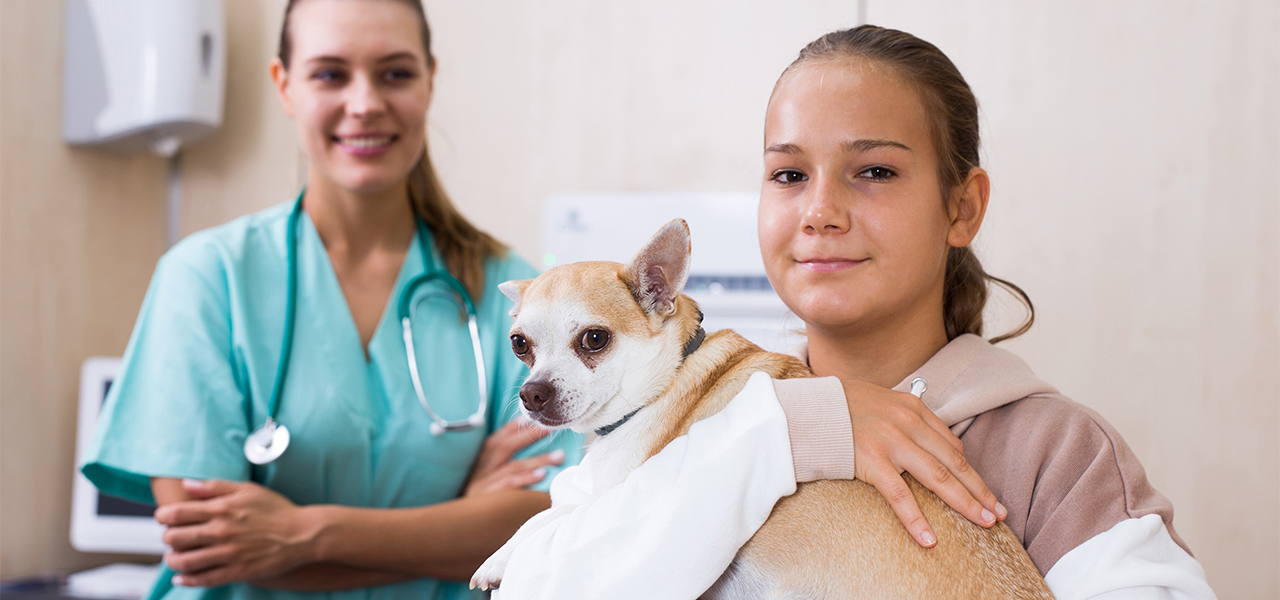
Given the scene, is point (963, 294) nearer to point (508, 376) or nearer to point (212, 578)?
point (508, 376)

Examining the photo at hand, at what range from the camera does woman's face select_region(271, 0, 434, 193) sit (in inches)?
57.8

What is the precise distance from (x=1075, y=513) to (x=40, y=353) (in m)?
2.40

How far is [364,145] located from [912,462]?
111cm

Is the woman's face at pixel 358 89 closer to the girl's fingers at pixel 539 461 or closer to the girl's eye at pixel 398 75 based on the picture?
the girl's eye at pixel 398 75

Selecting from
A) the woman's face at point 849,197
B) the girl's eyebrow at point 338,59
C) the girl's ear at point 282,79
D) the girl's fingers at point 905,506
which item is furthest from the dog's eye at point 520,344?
the girl's ear at point 282,79

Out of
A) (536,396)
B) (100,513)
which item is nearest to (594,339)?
(536,396)

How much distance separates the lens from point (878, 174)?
0.91 m

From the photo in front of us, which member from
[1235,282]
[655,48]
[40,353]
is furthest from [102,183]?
[1235,282]

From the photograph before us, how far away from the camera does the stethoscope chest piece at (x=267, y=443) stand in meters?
1.37

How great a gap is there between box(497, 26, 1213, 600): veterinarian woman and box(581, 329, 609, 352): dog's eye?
0.15 metres

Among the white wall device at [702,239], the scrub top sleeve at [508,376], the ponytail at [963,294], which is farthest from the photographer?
the white wall device at [702,239]

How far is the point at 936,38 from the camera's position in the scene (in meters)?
2.10

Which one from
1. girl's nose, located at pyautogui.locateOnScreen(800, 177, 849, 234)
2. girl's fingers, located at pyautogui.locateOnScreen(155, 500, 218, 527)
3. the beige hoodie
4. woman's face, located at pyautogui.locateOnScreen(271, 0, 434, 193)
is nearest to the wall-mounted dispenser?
woman's face, located at pyautogui.locateOnScreen(271, 0, 434, 193)

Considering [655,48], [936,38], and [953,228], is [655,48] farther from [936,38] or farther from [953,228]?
[953,228]
